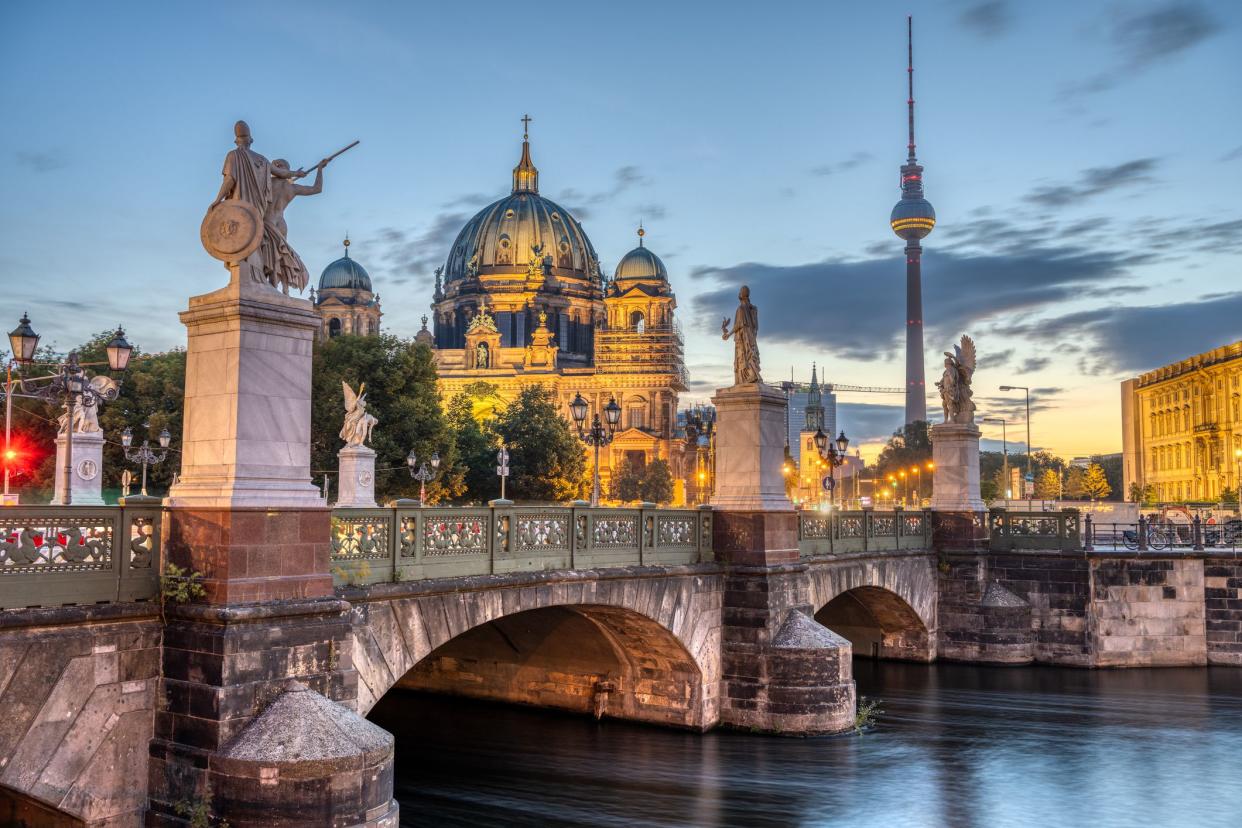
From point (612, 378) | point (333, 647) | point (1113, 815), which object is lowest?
point (1113, 815)

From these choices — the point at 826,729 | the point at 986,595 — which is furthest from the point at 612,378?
the point at 826,729

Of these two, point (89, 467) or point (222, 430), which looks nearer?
point (222, 430)

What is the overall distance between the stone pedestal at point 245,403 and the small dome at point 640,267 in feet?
354

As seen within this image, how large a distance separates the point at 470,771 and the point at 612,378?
9763cm

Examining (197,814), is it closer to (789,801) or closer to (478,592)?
(478,592)

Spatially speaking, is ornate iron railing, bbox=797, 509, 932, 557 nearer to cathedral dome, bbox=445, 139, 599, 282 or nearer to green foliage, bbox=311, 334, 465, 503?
green foliage, bbox=311, 334, 465, 503

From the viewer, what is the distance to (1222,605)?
31.4 metres

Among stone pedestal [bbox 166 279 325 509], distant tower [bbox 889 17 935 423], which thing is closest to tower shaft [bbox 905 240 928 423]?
distant tower [bbox 889 17 935 423]

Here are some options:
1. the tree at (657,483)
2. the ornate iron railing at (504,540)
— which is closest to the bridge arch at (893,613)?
the ornate iron railing at (504,540)

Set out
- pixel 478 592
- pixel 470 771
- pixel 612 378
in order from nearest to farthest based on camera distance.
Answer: pixel 478 592 → pixel 470 771 → pixel 612 378

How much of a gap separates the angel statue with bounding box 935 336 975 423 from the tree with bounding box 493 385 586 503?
35.7 m

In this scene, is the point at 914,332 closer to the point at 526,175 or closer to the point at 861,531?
the point at 526,175

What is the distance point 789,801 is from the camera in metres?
17.2

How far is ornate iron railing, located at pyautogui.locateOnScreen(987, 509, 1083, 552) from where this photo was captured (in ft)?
105
